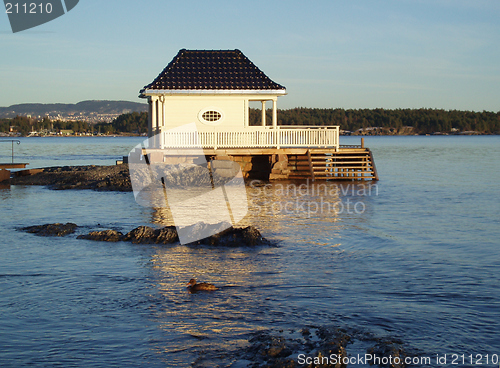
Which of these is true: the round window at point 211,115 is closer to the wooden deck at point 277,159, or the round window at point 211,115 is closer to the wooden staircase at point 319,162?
the wooden deck at point 277,159

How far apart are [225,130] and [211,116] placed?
3.27 feet

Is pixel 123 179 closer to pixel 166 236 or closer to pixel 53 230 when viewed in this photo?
pixel 53 230

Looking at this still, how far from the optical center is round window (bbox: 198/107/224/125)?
28.3 metres

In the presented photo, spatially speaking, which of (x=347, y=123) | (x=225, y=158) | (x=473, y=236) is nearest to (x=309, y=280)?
(x=473, y=236)

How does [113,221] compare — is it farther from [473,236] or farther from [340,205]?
[473,236]

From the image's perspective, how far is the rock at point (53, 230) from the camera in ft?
49.3

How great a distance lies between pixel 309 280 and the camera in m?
10.5

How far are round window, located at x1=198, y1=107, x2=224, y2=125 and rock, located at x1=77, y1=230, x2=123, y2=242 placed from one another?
14529mm

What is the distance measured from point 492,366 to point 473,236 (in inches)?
363

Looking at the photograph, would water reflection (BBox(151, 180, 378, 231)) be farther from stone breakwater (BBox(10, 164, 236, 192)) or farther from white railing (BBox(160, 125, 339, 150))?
white railing (BBox(160, 125, 339, 150))

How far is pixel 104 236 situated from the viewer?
1430cm

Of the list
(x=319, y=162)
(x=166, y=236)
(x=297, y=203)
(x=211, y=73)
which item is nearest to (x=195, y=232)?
(x=166, y=236)

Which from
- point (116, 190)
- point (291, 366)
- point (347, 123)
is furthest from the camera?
point (347, 123)

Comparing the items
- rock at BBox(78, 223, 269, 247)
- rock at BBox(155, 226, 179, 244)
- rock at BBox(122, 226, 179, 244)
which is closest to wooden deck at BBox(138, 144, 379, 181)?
rock at BBox(78, 223, 269, 247)
